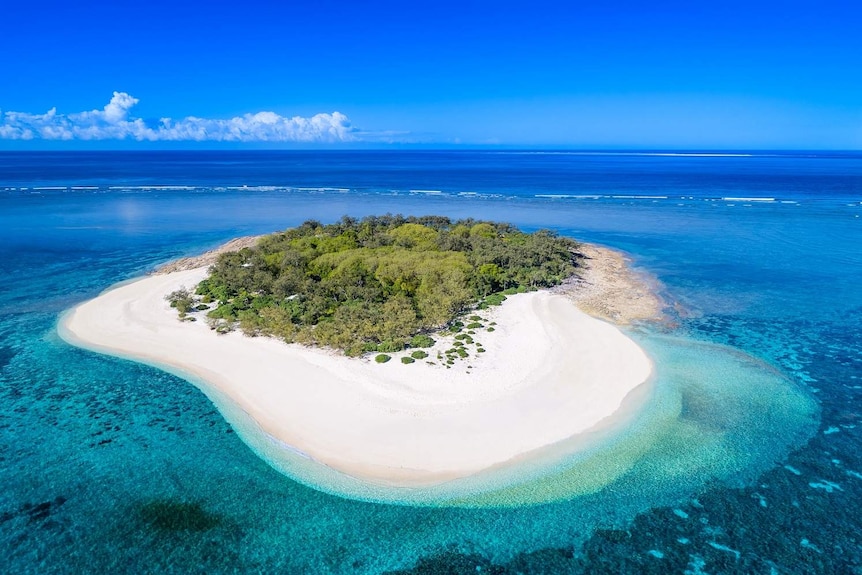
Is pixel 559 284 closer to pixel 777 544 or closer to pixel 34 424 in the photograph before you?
pixel 777 544

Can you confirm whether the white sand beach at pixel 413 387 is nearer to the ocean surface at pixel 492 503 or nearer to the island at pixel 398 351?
the island at pixel 398 351

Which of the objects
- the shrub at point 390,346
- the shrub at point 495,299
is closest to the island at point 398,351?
the shrub at point 390,346

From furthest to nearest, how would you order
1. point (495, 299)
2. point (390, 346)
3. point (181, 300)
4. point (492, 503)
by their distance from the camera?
point (495, 299) → point (181, 300) → point (390, 346) → point (492, 503)

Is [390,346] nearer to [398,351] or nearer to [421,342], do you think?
[398,351]

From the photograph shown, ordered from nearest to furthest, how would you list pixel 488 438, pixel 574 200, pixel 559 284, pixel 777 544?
1. pixel 777 544
2. pixel 488 438
3. pixel 559 284
4. pixel 574 200

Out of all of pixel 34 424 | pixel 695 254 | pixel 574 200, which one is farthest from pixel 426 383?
pixel 574 200

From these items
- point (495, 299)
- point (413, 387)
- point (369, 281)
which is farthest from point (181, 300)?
point (495, 299)

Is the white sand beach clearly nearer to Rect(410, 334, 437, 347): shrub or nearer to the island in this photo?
the island
